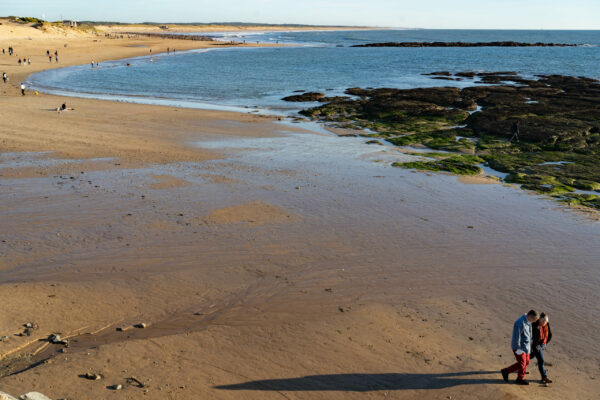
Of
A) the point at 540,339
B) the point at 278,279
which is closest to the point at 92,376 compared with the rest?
the point at 278,279

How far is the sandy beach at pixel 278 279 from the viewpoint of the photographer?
28.0 ft

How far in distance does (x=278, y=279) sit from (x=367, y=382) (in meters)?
4.05

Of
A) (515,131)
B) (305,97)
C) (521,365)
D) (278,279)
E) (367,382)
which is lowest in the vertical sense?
(367,382)

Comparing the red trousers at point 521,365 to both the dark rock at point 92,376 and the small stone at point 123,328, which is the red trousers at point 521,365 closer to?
the dark rock at point 92,376

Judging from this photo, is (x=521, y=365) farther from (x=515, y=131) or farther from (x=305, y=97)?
(x=305, y=97)

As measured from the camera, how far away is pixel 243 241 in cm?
1396

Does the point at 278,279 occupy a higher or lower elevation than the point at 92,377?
higher

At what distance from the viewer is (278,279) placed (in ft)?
39.2

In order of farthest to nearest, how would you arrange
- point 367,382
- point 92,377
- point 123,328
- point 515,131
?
point 515,131 < point 123,328 < point 367,382 < point 92,377

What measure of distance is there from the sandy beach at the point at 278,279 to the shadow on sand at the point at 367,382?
3 cm

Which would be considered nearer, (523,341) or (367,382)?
(523,341)

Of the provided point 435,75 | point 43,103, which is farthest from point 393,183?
point 435,75

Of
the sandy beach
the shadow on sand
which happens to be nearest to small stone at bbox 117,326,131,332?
the sandy beach

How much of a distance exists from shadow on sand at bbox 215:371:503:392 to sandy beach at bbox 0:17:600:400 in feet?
0.10
